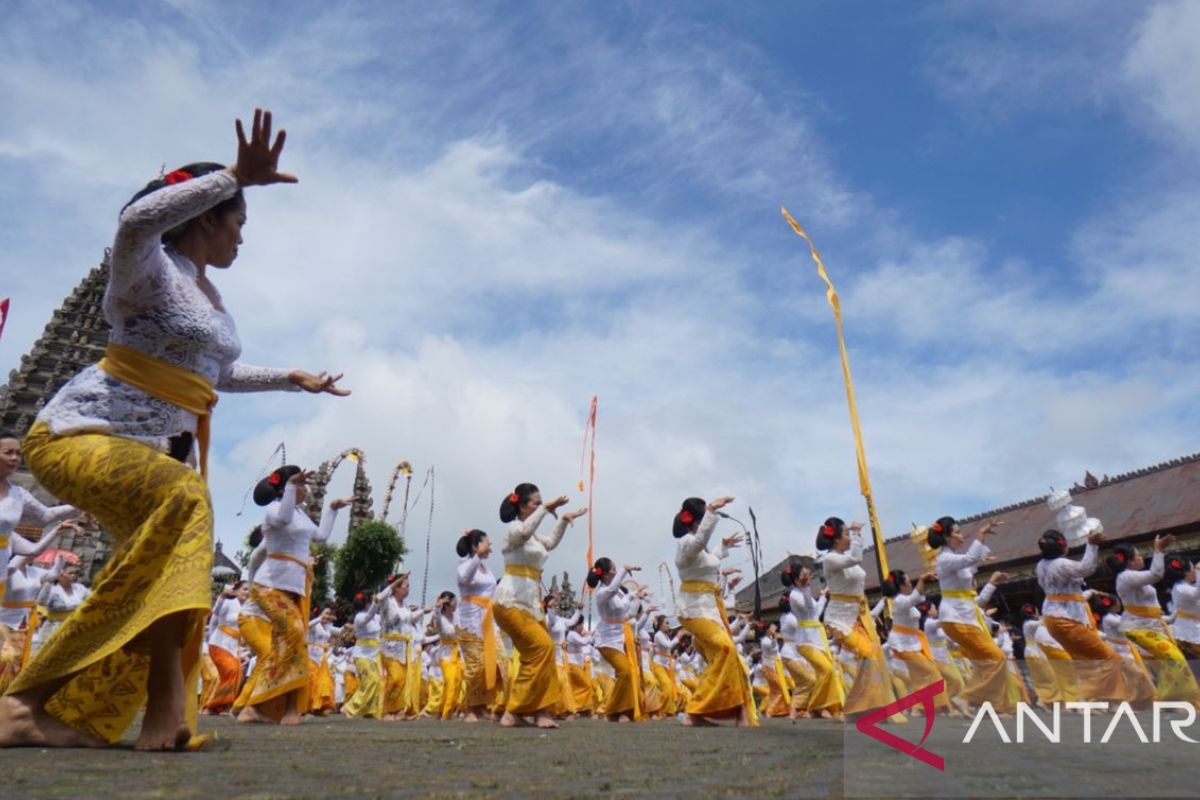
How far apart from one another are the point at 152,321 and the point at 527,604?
17.6 ft

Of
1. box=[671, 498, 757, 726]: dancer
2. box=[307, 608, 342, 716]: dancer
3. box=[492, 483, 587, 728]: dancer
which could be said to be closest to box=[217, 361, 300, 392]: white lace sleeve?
box=[492, 483, 587, 728]: dancer

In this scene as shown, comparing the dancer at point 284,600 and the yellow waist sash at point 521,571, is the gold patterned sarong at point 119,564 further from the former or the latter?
the yellow waist sash at point 521,571

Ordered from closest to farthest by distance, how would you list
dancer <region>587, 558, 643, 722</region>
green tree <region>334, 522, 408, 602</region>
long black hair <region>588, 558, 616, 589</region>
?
1. dancer <region>587, 558, 643, 722</region>
2. long black hair <region>588, 558, 616, 589</region>
3. green tree <region>334, 522, 408, 602</region>

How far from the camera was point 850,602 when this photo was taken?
9.59m

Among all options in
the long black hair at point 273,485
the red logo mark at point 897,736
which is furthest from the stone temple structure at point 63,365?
the red logo mark at point 897,736

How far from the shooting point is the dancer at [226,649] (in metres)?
9.10

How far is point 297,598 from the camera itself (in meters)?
6.85

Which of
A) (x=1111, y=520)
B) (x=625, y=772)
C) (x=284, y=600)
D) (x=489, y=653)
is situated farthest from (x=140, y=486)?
(x=1111, y=520)

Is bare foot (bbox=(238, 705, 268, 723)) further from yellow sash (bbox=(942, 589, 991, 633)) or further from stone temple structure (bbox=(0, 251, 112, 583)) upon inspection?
stone temple structure (bbox=(0, 251, 112, 583))

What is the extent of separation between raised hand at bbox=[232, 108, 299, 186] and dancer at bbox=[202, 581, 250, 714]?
274 inches

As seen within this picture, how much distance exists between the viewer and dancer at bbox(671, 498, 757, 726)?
7391 millimetres

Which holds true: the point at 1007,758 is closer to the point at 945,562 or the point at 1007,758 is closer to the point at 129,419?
the point at 129,419

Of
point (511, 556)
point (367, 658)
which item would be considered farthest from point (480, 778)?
point (367, 658)

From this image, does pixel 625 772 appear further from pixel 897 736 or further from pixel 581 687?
pixel 581 687
